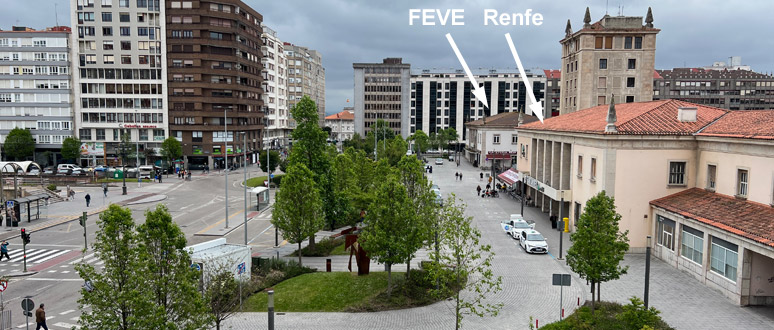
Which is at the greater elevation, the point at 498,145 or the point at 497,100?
the point at 497,100

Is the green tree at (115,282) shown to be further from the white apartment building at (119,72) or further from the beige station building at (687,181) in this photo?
the white apartment building at (119,72)

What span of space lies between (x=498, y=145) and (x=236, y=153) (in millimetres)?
48083

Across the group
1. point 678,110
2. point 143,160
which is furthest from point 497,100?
point 678,110

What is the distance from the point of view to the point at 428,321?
21578 millimetres

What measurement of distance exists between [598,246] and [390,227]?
9.03 m

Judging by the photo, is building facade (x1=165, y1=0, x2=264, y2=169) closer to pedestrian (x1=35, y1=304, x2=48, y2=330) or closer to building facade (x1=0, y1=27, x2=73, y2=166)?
building facade (x1=0, y1=27, x2=73, y2=166)

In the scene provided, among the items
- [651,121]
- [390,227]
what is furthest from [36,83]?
[651,121]

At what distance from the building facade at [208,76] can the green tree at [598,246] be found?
7302 centimetres

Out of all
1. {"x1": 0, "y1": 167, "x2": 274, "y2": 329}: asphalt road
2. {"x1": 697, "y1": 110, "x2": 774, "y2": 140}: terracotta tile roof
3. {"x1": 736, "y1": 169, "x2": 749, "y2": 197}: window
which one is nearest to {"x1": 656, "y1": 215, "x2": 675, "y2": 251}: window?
{"x1": 736, "y1": 169, "x2": 749, "y2": 197}: window

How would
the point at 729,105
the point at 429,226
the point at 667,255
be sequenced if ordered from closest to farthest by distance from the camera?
the point at 429,226
the point at 667,255
the point at 729,105

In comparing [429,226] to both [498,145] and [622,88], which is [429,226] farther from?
[498,145]

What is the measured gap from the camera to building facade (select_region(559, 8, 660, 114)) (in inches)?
2440

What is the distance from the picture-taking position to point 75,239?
38656 millimetres

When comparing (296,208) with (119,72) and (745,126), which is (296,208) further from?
(119,72)
